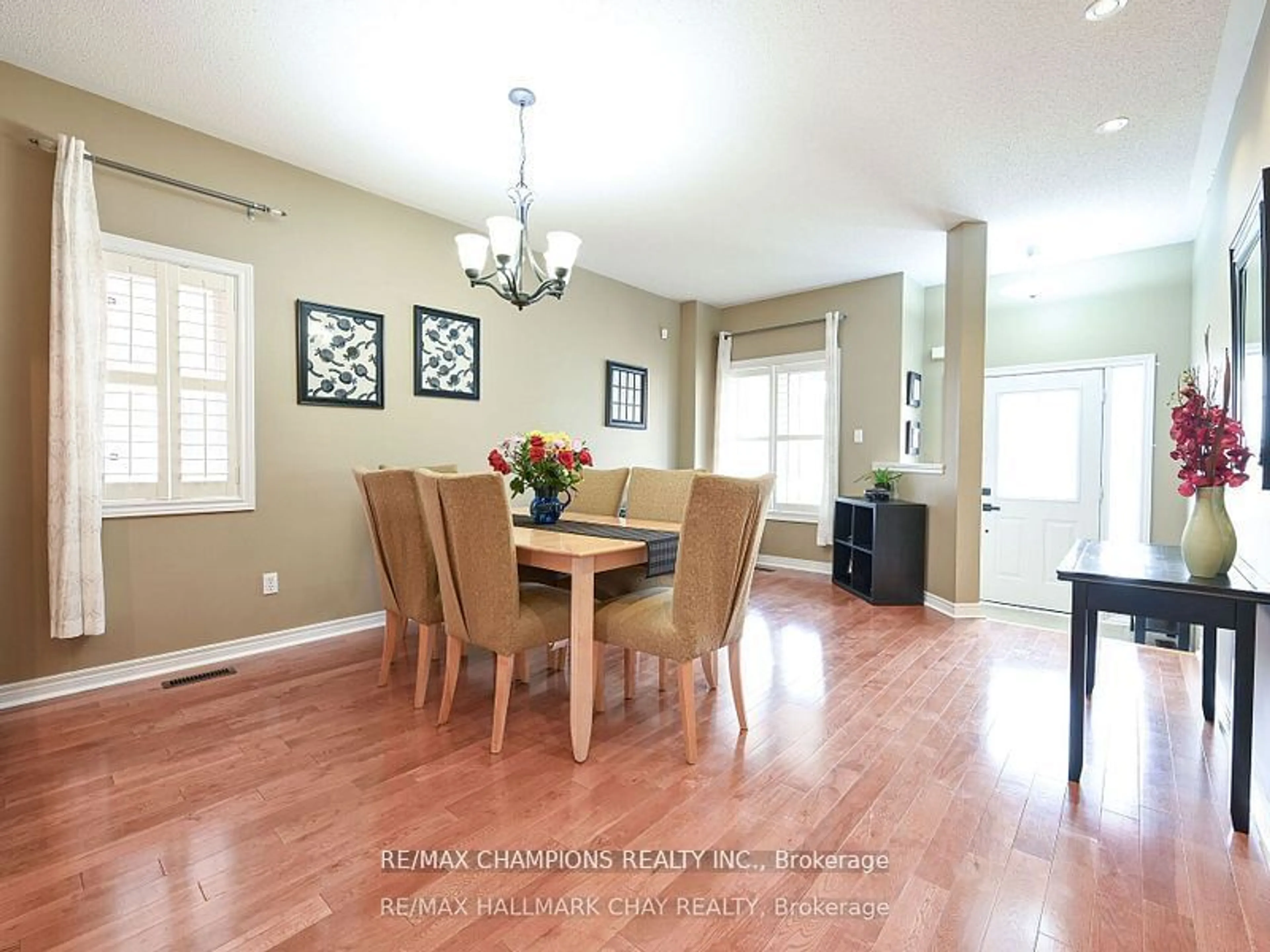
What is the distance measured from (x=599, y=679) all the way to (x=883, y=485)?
10.2 feet

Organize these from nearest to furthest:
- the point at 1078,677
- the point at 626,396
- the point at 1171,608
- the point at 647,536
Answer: the point at 1171,608 < the point at 1078,677 < the point at 647,536 < the point at 626,396

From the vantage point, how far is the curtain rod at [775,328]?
5.65 meters

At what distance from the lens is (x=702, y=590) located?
2102 millimetres

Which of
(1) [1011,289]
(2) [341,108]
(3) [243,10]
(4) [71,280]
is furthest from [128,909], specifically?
(1) [1011,289]

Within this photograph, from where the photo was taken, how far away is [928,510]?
4430mm

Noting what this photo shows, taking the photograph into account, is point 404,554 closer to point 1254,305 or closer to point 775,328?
point 1254,305

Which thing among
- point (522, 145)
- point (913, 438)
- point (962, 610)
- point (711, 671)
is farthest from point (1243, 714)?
point (913, 438)

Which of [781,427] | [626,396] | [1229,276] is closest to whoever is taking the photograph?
[1229,276]

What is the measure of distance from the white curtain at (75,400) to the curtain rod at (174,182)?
3.4 inches

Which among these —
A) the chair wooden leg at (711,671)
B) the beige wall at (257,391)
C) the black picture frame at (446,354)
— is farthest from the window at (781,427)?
the chair wooden leg at (711,671)

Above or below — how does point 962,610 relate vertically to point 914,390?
below

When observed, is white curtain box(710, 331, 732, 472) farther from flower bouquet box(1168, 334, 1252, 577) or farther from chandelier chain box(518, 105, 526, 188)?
flower bouquet box(1168, 334, 1252, 577)

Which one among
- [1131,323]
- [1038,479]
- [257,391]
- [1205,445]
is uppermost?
[1131,323]

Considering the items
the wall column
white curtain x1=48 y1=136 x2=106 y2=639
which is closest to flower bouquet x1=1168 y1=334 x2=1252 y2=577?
the wall column
